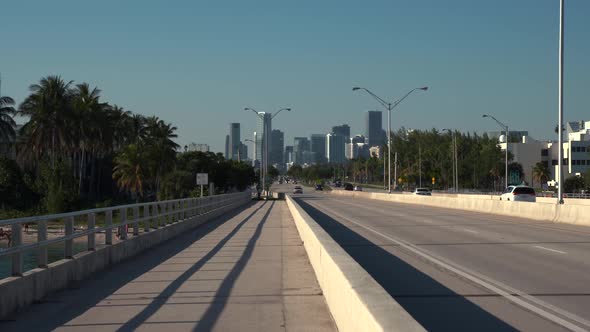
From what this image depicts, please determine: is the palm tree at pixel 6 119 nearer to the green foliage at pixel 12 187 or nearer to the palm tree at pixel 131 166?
the green foliage at pixel 12 187

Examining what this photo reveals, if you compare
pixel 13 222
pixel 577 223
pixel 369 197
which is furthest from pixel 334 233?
pixel 369 197

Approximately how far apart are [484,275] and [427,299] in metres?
3.17

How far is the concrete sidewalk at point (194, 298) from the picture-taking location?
953cm

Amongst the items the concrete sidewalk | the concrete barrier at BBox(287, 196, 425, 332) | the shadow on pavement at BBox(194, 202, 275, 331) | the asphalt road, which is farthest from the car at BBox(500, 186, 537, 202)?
the concrete barrier at BBox(287, 196, 425, 332)

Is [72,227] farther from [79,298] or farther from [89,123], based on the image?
[89,123]

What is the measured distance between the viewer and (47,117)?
8750 centimetres

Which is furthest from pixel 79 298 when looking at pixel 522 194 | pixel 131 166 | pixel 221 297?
pixel 131 166

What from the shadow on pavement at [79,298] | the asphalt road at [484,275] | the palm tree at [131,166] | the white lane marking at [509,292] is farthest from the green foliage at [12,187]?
the white lane marking at [509,292]

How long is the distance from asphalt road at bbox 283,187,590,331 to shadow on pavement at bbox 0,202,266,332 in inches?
186

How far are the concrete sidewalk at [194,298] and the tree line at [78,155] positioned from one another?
231 ft

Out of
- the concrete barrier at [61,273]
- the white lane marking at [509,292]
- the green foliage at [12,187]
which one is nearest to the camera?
the white lane marking at [509,292]

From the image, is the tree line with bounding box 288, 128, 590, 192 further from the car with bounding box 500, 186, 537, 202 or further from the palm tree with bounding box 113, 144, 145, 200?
the car with bounding box 500, 186, 537, 202

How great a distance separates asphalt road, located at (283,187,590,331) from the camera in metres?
9.70

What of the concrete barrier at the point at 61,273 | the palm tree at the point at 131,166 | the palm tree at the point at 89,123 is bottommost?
the concrete barrier at the point at 61,273
